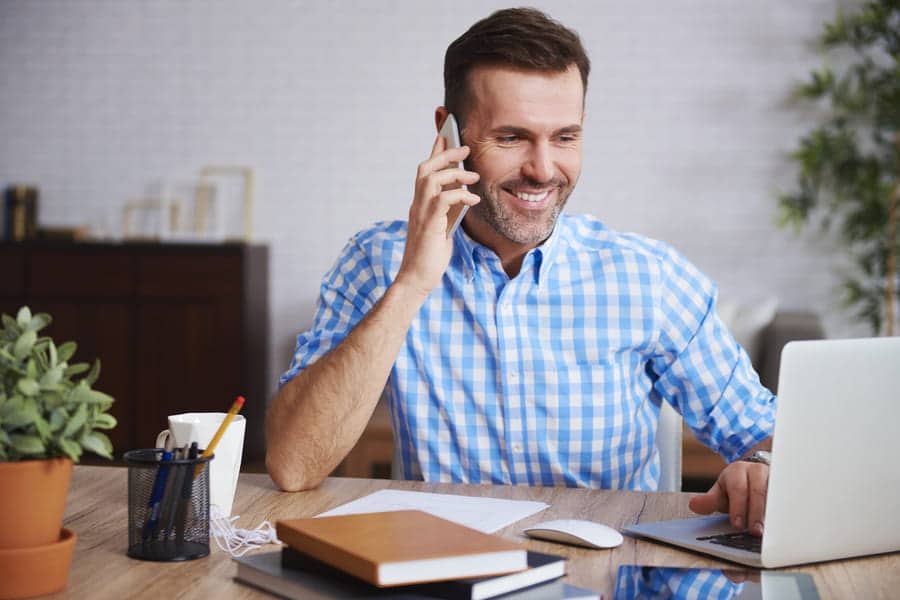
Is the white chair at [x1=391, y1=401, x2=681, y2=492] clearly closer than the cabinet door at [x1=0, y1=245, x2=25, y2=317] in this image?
Yes

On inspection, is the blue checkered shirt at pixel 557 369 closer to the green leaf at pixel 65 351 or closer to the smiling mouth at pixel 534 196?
the smiling mouth at pixel 534 196

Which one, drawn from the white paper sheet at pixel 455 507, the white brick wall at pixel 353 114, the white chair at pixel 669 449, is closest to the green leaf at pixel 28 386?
the white paper sheet at pixel 455 507

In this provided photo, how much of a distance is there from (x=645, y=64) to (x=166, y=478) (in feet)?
12.9

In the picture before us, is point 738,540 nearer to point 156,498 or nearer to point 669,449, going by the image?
point 669,449

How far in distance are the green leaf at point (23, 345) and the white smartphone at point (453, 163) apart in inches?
31.9

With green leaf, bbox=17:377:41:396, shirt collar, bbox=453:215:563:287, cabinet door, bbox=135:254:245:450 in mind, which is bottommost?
cabinet door, bbox=135:254:245:450

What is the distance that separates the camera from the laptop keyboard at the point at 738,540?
3.76ft

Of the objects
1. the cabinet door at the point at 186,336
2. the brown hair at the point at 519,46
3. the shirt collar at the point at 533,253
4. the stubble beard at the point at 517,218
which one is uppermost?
the brown hair at the point at 519,46

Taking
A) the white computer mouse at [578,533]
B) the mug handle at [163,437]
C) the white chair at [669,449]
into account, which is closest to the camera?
the white computer mouse at [578,533]

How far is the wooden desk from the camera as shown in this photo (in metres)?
1.01

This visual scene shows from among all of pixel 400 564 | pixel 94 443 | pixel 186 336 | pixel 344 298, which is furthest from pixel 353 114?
pixel 400 564

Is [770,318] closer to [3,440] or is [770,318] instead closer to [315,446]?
[315,446]

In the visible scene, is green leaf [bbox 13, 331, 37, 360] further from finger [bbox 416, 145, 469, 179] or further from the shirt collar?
the shirt collar

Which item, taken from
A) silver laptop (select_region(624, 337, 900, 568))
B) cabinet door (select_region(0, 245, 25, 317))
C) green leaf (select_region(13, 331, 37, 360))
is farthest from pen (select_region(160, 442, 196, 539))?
cabinet door (select_region(0, 245, 25, 317))
